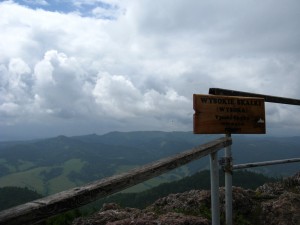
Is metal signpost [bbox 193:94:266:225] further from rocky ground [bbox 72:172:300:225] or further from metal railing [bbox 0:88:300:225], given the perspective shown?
rocky ground [bbox 72:172:300:225]

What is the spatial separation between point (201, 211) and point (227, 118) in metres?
3.53

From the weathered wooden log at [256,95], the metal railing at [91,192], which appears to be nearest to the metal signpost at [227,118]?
the weathered wooden log at [256,95]

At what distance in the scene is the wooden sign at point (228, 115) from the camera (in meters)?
5.34

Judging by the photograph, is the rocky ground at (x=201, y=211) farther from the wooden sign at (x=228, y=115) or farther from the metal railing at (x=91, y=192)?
the metal railing at (x=91, y=192)

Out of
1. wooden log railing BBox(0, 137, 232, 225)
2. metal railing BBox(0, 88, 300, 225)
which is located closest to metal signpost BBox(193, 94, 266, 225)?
metal railing BBox(0, 88, 300, 225)

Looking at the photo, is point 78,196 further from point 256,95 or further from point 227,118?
point 256,95

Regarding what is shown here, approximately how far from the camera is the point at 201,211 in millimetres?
8273

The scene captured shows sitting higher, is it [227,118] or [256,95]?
[256,95]

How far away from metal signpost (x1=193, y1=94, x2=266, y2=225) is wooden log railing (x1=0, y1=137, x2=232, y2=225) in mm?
1776

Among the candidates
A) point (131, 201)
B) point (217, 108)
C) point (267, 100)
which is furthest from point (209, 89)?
point (131, 201)

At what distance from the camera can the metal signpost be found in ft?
17.4

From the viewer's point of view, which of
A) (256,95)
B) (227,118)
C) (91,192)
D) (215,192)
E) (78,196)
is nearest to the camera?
(78,196)

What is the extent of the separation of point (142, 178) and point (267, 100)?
4.79 metres

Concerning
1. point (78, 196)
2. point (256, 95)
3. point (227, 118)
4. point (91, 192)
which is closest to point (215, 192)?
point (227, 118)
